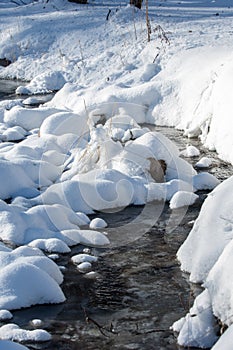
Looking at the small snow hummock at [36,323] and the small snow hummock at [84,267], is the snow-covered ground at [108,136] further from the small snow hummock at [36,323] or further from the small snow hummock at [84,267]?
the small snow hummock at [36,323]

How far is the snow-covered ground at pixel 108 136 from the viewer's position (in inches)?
215

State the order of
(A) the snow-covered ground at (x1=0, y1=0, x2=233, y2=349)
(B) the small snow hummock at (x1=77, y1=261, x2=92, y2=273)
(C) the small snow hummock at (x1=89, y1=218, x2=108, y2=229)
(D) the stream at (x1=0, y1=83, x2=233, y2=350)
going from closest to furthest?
1. (D) the stream at (x1=0, y1=83, x2=233, y2=350)
2. (A) the snow-covered ground at (x1=0, y1=0, x2=233, y2=349)
3. (B) the small snow hummock at (x1=77, y1=261, x2=92, y2=273)
4. (C) the small snow hummock at (x1=89, y1=218, x2=108, y2=229)

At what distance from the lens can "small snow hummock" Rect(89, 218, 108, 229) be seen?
7.07 m

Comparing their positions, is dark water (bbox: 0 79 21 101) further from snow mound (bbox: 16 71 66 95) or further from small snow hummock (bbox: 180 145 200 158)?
small snow hummock (bbox: 180 145 200 158)

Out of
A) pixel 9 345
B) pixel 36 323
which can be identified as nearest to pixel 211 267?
pixel 36 323

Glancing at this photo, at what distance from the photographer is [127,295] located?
5508mm

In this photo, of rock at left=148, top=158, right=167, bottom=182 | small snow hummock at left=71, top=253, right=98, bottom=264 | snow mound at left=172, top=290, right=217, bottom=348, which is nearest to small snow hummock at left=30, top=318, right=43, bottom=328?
snow mound at left=172, top=290, right=217, bottom=348

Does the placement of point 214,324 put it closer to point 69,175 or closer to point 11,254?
point 11,254

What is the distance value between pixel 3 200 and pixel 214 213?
3.03 meters

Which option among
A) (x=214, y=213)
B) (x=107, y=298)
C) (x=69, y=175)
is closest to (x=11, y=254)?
(x=107, y=298)

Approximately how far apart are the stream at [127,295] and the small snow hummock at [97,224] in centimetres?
6

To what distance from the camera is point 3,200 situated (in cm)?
795

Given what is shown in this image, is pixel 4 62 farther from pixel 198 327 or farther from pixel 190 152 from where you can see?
pixel 198 327

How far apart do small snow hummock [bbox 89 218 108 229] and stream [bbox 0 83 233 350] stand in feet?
0.20
